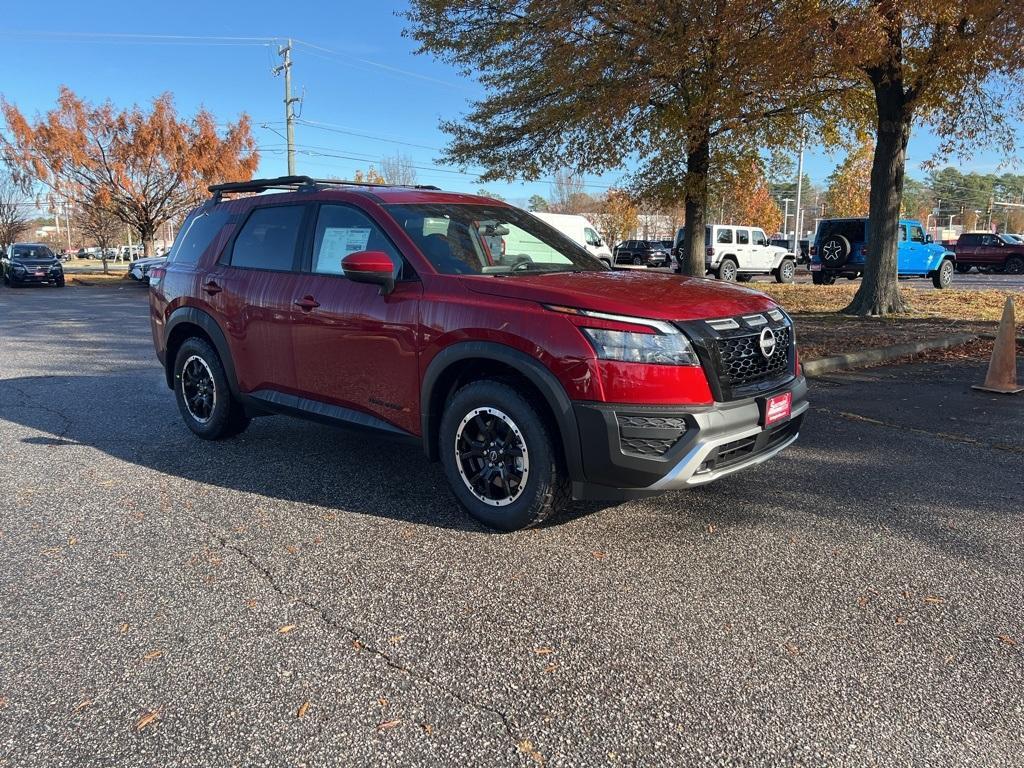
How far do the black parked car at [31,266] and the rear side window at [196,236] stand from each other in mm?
29070

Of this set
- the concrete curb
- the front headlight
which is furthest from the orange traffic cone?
the front headlight

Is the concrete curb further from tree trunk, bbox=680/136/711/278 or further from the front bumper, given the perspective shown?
tree trunk, bbox=680/136/711/278

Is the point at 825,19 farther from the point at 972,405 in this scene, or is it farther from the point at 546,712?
the point at 546,712

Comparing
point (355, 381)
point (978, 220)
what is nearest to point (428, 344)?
point (355, 381)

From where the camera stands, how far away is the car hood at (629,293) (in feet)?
11.6

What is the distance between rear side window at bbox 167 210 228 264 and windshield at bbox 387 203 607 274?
6.33 feet

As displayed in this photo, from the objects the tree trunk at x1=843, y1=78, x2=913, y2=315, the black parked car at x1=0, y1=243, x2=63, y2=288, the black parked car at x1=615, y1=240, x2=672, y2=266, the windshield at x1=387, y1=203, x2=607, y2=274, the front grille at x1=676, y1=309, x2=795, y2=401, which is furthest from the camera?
the black parked car at x1=615, y1=240, x2=672, y2=266

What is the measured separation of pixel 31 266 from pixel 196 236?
29579mm

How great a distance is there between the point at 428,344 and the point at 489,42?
42.9 ft

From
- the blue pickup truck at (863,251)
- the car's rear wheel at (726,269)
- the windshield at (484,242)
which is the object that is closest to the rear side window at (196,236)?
the windshield at (484,242)

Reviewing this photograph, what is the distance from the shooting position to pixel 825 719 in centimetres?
240

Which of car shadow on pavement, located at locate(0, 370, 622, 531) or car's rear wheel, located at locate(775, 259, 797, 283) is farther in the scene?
car's rear wheel, located at locate(775, 259, 797, 283)

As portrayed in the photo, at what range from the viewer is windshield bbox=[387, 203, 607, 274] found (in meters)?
4.27

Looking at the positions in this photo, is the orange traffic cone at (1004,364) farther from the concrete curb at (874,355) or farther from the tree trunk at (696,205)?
the tree trunk at (696,205)
